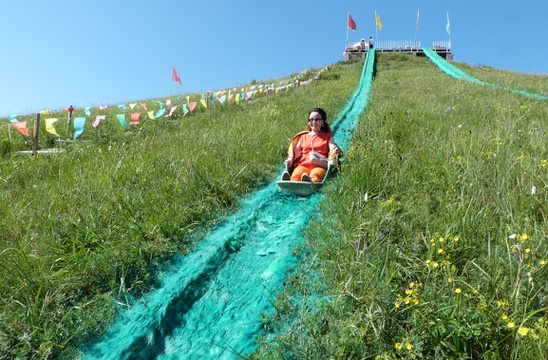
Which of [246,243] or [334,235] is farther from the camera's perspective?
[246,243]

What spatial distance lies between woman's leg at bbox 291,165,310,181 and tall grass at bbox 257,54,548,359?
0.75m

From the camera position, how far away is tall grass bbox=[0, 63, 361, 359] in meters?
2.62

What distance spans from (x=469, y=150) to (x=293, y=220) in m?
2.11

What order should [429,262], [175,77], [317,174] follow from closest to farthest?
[429,262], [317,174], [175,77]

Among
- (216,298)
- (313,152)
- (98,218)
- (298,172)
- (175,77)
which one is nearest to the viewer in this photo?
(216,298)

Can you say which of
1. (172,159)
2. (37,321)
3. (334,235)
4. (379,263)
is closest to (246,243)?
(334,235)

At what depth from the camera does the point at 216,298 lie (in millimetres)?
2918

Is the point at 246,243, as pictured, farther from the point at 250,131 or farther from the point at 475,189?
the point at 250,131

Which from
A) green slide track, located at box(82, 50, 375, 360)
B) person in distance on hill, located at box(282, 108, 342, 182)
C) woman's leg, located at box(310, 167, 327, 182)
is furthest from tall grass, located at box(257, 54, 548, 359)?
person in distance on hill, located at box(282, 108, 342, 182)

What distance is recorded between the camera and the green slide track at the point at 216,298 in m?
2.46

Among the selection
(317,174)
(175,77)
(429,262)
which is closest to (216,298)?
(429,262)

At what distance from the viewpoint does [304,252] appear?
325cm

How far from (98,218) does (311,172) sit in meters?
2.76

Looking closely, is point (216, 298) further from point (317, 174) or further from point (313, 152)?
point (313, 152)
